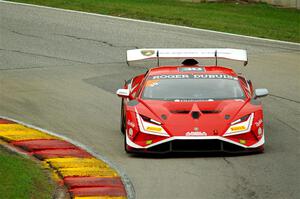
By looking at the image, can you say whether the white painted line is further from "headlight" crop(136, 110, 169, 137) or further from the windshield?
the windshield

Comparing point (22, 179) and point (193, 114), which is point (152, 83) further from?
point (22, 179)

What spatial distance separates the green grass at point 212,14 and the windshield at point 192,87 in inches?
484

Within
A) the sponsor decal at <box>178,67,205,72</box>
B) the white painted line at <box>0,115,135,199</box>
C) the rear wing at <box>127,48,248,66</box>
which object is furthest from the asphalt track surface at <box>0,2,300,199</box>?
the sponsor decal at <box>178,67,205,72</box>

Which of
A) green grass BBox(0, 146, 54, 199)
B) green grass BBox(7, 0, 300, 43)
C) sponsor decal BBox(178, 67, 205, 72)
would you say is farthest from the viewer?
green grass BBox(7, 0, 300, 43)

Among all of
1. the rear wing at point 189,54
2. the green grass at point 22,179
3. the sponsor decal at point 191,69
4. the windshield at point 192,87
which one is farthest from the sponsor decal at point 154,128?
the rear wing at point 189,54

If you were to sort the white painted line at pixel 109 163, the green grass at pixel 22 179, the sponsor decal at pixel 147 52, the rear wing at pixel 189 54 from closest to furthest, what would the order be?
the green grass at pixel 22 179, the white painted line at pixel 109 163, the rear wing at pixel 189 54, the sponsor decal at pixel 147 52

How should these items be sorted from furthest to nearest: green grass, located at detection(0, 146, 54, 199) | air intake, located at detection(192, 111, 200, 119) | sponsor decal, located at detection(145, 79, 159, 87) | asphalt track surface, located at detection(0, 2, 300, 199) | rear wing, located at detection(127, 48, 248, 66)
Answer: rear wing, located at detection(127, 48, 248, 66) < sponsor decal, located at detection(145, 79, 159, 87) < air intake, located at detection(192, 111, 200, 119) < asphalt track surface, located at detection(0, 2, 300, 199) < green grass, located at detection(0, 146, 54, 199)

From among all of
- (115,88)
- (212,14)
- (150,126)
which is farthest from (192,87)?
(212,14)

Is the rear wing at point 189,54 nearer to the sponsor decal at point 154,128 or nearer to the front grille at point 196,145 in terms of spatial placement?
the sponsor decal at point 154,128

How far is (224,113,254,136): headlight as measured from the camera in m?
15.7

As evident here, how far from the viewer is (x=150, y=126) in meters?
15.9

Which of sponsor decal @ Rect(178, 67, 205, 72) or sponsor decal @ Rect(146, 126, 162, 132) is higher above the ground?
sponsor decal @ Rect(178, 67, 205, 72)

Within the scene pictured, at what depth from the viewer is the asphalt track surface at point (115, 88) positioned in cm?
1430

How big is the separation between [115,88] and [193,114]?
6.38 meters
